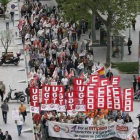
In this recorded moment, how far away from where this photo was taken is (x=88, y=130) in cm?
4628

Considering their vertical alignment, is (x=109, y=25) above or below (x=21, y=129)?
above

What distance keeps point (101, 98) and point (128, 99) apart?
4.99ft

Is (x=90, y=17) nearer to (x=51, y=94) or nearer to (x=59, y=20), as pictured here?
(x=59, y=20)

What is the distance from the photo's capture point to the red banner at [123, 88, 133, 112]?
45.4 meters

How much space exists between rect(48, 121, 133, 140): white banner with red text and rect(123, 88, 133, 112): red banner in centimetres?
120

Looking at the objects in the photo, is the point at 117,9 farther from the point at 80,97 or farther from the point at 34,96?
the point at 34,96

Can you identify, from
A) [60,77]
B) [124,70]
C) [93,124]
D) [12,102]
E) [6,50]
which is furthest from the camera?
[6,50]

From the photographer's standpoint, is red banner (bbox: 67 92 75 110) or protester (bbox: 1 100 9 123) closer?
red banner (bbox: 67 92 75 110)

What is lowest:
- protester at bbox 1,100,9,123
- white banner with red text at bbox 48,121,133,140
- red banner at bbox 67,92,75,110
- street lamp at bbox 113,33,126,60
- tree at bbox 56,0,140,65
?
white banner with red text at bbox 48,121,133,140

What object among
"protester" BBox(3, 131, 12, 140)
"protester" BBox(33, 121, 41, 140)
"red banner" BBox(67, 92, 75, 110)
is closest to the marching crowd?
"protester" BBox(33, 121, 41, 140)

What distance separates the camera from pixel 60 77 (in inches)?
2286

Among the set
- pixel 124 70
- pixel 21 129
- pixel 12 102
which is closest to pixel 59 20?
pixel 124 70

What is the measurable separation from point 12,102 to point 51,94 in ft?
26.4

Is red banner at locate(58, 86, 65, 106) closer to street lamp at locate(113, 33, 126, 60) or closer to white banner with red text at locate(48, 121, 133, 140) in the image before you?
white banner with red text at locate(48, 121, 133, 140)
